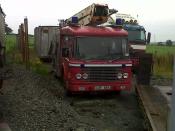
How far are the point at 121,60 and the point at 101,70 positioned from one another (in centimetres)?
76

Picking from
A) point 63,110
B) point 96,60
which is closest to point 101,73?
point 96,60

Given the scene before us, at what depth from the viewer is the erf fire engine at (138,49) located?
15.9 m

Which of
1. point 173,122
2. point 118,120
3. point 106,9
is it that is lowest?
point 118,120

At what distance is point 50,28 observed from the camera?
2662cm

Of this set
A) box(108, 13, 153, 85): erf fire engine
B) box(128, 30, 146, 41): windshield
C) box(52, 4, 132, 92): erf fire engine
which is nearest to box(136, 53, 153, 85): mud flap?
box(108, 13, 153, 85): erf fire engine

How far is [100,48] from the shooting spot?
13.5 metres

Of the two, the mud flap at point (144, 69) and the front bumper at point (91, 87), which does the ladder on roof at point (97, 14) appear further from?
the front bumper at point (91, 87)

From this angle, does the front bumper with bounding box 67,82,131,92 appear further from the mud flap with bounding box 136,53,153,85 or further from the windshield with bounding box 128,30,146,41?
the windshield with bounding box 128,30,146,41

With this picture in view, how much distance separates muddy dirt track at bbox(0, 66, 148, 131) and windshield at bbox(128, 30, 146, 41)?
6576mm

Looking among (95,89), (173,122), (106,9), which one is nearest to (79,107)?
Result: (95,89)

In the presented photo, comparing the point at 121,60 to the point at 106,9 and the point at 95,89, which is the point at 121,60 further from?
the point at 106,9

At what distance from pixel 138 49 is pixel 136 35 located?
118 cm

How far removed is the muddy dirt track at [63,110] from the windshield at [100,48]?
1.40 m

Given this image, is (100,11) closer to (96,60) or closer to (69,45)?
(69,45)
